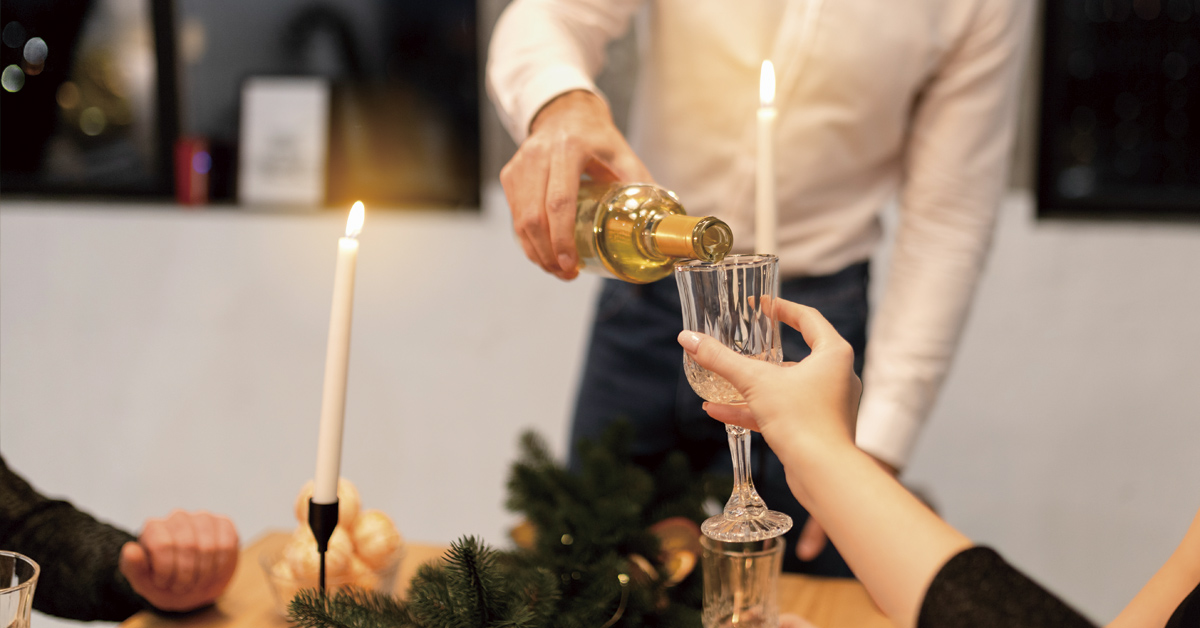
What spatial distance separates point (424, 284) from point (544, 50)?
1.47 metres

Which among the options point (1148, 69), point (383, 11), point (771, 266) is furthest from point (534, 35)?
point (1148, 69)

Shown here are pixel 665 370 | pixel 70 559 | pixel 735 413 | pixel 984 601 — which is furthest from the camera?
pixel 665 370

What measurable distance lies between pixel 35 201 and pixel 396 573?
7.64 feet

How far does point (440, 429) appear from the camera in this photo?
7.88 ft

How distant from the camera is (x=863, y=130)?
113 centimetres

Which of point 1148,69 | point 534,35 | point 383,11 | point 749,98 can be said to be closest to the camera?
point 534,35

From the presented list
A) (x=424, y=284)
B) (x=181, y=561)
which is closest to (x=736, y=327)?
(x=181, y=561)

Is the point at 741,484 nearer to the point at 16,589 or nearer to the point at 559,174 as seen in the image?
the point at 559,174

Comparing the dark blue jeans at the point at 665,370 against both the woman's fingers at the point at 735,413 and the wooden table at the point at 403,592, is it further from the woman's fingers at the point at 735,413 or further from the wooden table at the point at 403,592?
the woman's fingers at the point at 735,413

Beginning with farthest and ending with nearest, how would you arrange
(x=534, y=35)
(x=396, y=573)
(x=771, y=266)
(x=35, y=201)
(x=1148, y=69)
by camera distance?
(x=35, y=201), (x=1148, y=69), (x=534, y=35), (x=396, y=573), (x=771, y=266)

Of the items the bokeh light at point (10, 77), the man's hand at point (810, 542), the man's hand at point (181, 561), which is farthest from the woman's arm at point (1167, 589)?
the bokeh light at point (10, 77)

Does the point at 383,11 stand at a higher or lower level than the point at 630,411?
higher

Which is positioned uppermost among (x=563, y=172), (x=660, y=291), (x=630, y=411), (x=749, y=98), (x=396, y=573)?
(x=749, y=98)

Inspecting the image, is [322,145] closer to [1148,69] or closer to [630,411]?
[630,411]
